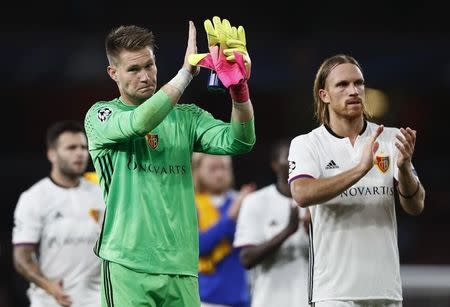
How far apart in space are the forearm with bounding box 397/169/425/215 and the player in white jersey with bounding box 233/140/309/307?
1.73 m

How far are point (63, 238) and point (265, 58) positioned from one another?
355 inches

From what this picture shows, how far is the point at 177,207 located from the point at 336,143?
959 millimetres

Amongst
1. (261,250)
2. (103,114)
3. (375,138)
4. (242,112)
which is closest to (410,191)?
(375,138)

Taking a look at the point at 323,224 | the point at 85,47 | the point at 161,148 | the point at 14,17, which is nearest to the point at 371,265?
the point at 323,224

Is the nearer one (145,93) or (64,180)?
(145,93)

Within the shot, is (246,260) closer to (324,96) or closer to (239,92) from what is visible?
(324,96)

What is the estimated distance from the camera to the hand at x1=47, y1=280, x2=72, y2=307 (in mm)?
7730

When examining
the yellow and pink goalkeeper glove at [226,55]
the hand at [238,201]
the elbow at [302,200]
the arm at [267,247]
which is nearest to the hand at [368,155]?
the elbow at [302,200]

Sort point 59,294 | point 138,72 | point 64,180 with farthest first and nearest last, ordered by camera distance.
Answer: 1. point 64,180
2. point 59,294
3. point 138,72

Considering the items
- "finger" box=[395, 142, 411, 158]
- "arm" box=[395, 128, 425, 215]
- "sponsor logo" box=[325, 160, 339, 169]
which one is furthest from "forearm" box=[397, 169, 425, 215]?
"sponsor logo" box=[325, 160, 339, 169]

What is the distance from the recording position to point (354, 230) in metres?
5.56

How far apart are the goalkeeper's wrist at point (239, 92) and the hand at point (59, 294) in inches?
118

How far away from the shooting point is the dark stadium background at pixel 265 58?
53.5 feet

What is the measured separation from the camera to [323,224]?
5.64 meters
